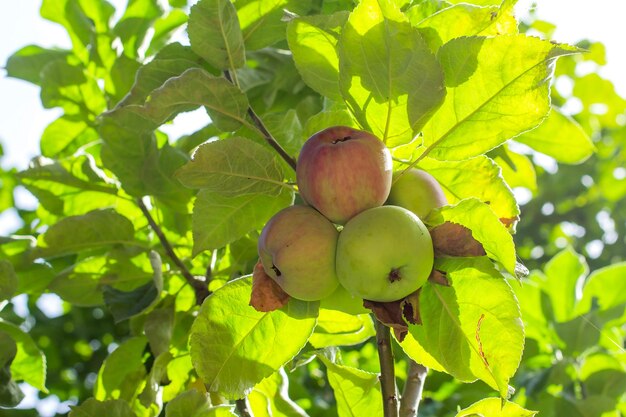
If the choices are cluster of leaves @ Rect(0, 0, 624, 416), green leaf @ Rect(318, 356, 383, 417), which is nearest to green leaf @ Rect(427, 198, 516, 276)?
cluster of leaves @ Rect(0, 0, 624, 416)

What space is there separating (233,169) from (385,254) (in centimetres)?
28

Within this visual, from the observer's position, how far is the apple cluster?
889 mm

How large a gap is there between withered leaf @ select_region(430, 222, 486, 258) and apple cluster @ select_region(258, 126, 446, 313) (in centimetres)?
2

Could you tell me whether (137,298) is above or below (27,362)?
above

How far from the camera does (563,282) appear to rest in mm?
2088

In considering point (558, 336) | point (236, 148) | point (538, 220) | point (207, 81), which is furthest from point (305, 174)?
point (538, 220)

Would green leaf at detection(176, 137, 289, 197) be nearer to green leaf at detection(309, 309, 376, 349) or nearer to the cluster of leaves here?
the cluster of leaves

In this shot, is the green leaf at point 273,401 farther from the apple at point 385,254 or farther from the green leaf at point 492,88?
the green leaf at point 492,88

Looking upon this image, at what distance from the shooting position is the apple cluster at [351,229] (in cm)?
89

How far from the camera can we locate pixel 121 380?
159cm

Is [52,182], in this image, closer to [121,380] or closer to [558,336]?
[121,380]

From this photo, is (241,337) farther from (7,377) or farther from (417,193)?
(7,377)

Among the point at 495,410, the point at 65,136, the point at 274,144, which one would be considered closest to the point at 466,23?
the point at 274,144

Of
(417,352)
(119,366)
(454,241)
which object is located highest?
(454,241)
